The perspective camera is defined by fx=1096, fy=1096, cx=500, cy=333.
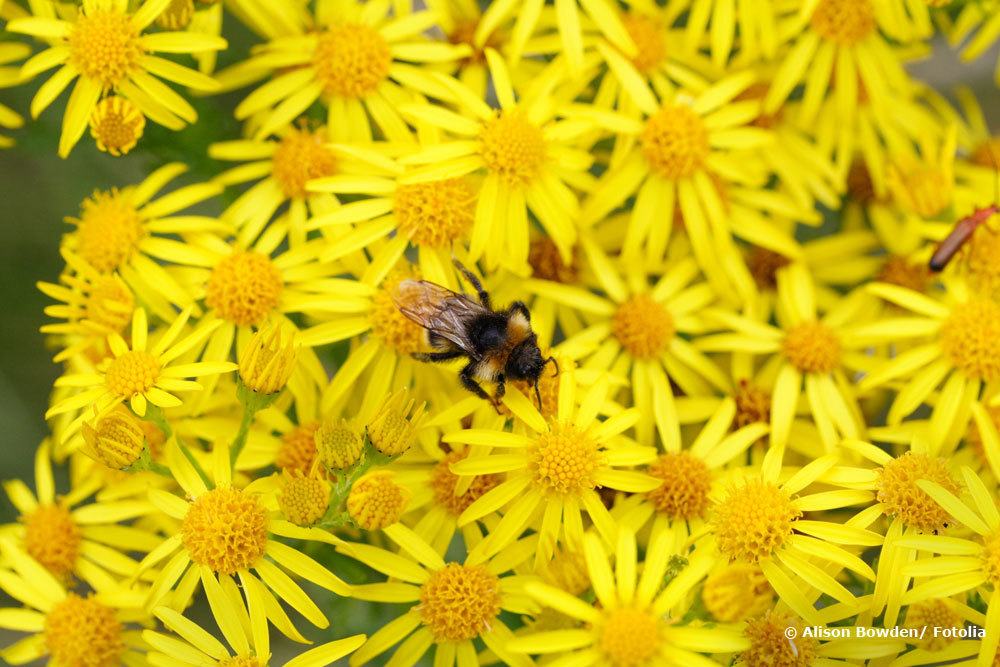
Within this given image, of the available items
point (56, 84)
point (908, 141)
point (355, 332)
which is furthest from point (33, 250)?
point (908, 141)

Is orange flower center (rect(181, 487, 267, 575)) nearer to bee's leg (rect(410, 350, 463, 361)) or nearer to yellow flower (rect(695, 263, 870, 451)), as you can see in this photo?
bee's leg (rect(410, 350, 463, 361))

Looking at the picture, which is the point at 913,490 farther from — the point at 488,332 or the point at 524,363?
the point at 488,332

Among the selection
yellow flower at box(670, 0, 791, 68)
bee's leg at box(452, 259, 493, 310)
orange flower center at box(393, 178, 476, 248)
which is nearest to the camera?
bee's leg at box(452, 259, 493, 310)

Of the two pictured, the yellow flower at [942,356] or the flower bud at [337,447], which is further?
the yellow flower at [942,356]

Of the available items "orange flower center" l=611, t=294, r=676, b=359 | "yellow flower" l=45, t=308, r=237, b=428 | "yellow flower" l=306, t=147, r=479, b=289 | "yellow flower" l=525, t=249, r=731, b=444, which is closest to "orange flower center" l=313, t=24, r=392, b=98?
"yellow flower" l=306, t=147, r=479, b=289

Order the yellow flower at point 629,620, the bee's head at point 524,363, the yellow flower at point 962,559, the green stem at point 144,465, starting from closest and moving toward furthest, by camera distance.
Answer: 1. the yellow flower at point 629,620
2. the yellow flower at point 962,559
3. the green stem at point 144,465
4. the bee's head at point 524,363

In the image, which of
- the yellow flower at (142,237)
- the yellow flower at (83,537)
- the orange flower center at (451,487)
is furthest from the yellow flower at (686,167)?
the yellow flower at (83,537)

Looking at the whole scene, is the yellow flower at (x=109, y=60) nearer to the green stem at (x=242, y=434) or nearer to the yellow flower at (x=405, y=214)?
the yellow flower at (x=405, y=214)

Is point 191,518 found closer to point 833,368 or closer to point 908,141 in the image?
point 833,368
